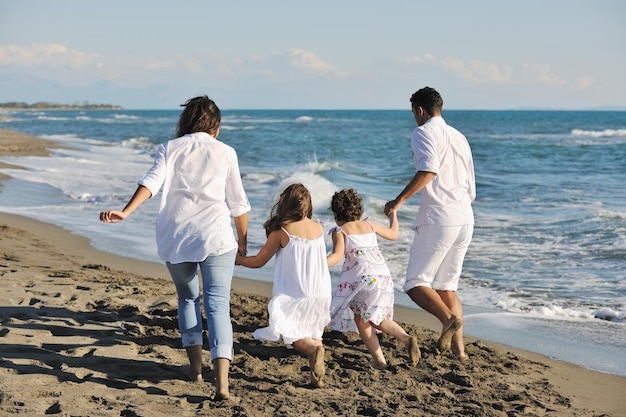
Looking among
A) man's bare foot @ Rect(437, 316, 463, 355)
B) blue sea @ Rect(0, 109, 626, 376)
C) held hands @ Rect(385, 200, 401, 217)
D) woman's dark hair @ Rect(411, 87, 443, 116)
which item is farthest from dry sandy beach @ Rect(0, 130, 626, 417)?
woman's dark hair @ Rect(411, 87, 443, 116)

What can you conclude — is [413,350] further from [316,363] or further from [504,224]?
[504,224]

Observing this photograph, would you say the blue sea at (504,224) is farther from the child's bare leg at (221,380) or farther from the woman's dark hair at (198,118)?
the child's bare leg at (221,380)

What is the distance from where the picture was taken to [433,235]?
15.8 ft

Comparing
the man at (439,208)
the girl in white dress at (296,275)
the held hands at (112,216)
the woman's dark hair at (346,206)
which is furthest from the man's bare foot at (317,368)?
the held hands at (112,216)

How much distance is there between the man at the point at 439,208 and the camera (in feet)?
15.6

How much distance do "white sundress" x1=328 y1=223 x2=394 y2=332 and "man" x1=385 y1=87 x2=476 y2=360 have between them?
194mm

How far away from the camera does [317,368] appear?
4.22 meters

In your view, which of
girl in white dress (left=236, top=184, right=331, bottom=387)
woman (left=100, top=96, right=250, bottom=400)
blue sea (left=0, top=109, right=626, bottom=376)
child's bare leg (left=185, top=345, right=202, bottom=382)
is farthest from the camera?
blue sea (left=0, top=109, right=626, bottom=376)

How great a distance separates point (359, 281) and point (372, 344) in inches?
16.9

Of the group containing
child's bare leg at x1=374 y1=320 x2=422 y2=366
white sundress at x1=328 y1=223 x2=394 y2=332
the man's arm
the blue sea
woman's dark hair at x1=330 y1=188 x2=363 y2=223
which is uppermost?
the man's arm

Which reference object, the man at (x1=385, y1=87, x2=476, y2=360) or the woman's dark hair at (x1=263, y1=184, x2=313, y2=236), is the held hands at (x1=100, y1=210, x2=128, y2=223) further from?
the man at (x1=385, y1=87, x2=476, y2=360)

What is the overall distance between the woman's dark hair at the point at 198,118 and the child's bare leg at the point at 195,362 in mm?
1229

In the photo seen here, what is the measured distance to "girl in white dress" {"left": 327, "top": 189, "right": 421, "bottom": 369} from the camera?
484 centimetres

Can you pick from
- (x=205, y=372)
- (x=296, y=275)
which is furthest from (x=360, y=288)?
(x=205, y=372)
